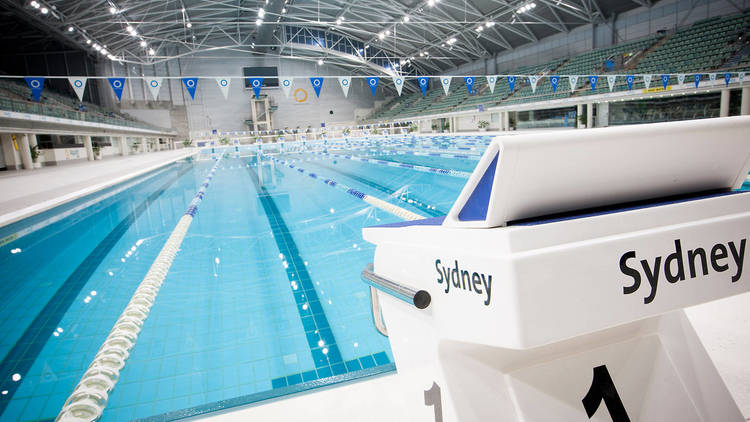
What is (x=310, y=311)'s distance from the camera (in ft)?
8.80

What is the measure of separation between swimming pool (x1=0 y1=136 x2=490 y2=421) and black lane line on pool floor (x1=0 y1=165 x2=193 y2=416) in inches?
0.4

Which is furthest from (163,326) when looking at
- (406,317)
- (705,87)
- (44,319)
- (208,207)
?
A: (705,87)

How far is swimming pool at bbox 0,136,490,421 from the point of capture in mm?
1896

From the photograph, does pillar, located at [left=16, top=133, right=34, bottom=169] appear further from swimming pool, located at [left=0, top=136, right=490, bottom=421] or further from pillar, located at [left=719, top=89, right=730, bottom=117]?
pillar, located at [left=719, top=89, right=730, bottom=117]

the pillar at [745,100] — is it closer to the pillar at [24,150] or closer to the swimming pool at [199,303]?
the swimming pool at [199,303]

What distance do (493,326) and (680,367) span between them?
1.74 ft

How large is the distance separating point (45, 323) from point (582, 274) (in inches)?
129

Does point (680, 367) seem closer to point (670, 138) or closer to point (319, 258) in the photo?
point (670, 138)

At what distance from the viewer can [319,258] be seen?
3.68 metres

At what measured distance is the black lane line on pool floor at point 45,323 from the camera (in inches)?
80.5

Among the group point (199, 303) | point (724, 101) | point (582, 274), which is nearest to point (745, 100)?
point (724, 101)

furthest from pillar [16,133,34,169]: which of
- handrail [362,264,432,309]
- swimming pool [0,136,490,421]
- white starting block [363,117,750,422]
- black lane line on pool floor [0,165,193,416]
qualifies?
white starting block [363,117,750,422]

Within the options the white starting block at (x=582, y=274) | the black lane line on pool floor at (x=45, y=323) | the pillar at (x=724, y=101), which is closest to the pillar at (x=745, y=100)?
the pillar at (x=724, y=101)

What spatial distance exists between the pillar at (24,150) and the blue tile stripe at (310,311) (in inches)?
510
